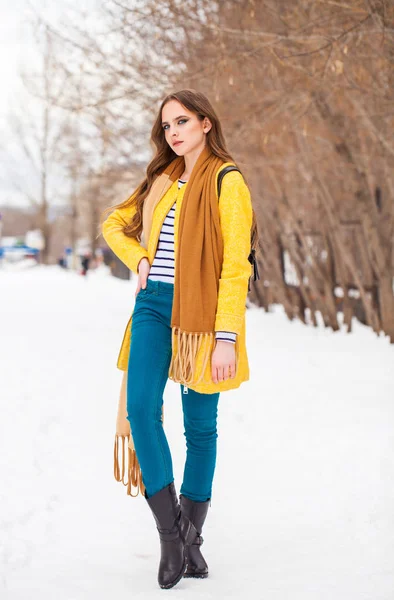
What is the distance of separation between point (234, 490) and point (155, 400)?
148 cm

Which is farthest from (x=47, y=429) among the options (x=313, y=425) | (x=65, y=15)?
(x=65, y=15)

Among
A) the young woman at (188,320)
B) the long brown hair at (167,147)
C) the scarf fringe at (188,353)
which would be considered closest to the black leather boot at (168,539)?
the young woman at (188,320)

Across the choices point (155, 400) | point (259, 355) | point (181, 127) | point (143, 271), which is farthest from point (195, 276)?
point (259, 355)

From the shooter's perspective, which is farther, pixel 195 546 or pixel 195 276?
pixel 195 546

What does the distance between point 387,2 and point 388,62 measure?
1.22 metres

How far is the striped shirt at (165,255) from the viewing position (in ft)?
9.60

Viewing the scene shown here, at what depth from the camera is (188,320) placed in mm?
2746

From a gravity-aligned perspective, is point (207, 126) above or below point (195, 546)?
above

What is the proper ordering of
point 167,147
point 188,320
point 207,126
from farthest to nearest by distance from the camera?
1. point 167,147
2. point 207,126
3. point 188,320

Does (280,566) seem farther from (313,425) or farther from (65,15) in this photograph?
(65,15)

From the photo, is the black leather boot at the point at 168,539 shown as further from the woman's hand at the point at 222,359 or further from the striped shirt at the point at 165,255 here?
the striped shirt at the point at 165,255

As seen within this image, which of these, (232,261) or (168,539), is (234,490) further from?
(232,261)

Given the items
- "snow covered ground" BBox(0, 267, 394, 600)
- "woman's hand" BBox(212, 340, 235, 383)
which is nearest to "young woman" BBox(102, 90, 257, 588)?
"woman's hand" BBox(212, 340, 235, 383)

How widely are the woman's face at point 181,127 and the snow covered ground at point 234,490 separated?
1562 mm
